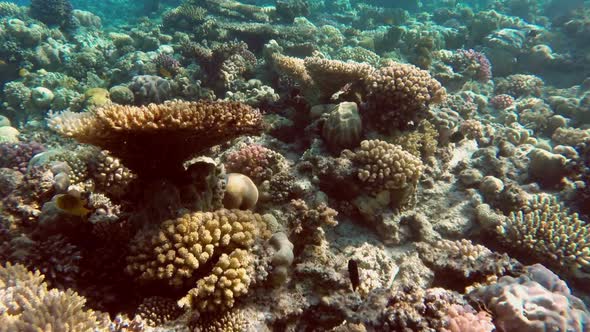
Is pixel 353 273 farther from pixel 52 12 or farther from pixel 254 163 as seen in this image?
pixel 52 12

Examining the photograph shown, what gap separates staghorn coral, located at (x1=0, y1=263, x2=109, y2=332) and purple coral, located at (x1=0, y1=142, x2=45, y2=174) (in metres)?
3.37

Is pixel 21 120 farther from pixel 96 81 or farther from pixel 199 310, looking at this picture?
pixel 199 310

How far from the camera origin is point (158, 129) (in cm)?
309

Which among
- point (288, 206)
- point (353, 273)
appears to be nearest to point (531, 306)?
point (353, 273)

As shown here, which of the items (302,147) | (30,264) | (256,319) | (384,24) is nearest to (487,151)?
(302,147)

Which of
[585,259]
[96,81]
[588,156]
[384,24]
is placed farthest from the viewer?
[384,24]

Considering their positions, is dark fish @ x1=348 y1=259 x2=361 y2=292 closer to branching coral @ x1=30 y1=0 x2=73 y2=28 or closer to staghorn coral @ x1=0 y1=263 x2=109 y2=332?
staghorn coral @ x1=0 y1=263 x2=109 y2=332

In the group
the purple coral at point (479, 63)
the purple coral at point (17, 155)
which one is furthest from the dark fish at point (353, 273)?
the purple coral at point (479, 63)

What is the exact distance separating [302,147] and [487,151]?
4115 mm

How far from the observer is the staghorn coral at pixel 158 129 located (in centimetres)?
304

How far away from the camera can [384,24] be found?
816 inches

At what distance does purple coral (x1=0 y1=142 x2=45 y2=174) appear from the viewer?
5545 millimetres

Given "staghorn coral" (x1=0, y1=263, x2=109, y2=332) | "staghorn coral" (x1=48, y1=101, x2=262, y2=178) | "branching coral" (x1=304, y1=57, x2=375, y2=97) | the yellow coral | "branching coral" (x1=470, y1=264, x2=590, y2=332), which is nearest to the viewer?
"staghorn coral" (x1=0, y1=263, x2=109, y2=332)

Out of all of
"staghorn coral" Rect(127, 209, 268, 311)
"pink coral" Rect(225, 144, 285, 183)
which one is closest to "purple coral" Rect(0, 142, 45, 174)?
"pink coral" Rect(225, 144, 285, 183)
